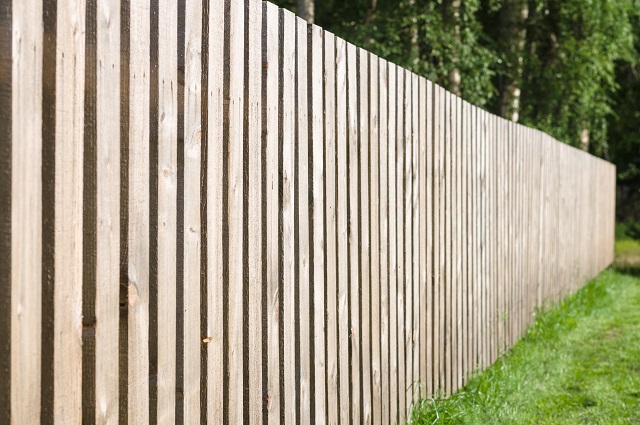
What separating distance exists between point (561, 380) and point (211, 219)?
156 inches

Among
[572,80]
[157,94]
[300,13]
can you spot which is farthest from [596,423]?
[572,80]

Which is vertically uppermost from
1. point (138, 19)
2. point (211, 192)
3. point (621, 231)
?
point (138, 19)

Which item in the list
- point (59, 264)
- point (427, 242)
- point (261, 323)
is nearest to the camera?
point (59, 264)

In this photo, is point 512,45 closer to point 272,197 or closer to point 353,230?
point 353,230

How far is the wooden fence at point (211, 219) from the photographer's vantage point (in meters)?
1.85

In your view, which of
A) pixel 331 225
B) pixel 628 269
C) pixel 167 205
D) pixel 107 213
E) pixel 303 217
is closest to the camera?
pixel 107 213

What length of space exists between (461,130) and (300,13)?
701 centimetres

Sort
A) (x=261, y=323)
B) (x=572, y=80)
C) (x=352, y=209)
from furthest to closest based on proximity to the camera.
→ 1. (x=572, y=80)
2. (x=352, y=209)
3. (x=261, y=323)

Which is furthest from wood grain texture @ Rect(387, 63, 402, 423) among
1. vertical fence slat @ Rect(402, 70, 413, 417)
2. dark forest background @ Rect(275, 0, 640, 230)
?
dark forest background @ Rect(275, 0, 640, 230)

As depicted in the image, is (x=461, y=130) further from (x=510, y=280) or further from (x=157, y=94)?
(x=157, y=94)

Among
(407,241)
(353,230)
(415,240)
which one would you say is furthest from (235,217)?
(415,240)

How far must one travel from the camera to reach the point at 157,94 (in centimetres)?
221

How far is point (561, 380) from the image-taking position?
5660 millimetres

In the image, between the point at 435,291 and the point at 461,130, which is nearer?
the point at 435,291
